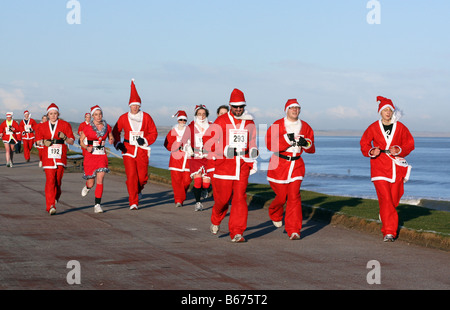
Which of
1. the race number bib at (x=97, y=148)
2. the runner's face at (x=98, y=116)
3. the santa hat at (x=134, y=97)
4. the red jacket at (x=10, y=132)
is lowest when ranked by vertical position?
the red jacket at (x=10, y=132)

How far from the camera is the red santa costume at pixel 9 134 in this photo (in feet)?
93.6

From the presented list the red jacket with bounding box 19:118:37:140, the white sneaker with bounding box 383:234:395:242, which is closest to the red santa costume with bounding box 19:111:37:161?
the red jacket with bounding box 19:118:37:140

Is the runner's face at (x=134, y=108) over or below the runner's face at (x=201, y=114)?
over

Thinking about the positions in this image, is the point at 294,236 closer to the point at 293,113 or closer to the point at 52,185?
the point at 293,113

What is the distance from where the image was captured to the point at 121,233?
11617mm

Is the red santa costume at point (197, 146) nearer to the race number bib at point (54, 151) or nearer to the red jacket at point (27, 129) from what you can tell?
the race number bib at point (54, 151)

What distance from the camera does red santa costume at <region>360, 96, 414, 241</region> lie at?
1173 cm

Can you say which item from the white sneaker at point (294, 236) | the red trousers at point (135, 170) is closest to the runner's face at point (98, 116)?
the red trousers at point (135, 170)

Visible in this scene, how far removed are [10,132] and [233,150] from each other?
800 inches

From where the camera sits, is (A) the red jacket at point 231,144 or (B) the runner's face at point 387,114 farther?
(B) the runner's face at point 387,114

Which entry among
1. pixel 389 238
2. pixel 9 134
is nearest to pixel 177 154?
pixel 389 238

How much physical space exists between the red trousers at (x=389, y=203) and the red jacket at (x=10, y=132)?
66.7 feet

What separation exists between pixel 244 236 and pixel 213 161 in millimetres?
1281

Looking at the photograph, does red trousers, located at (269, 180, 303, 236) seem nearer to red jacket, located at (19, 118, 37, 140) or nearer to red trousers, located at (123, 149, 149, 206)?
red trousers, located at (123, 149, 149, 206)
